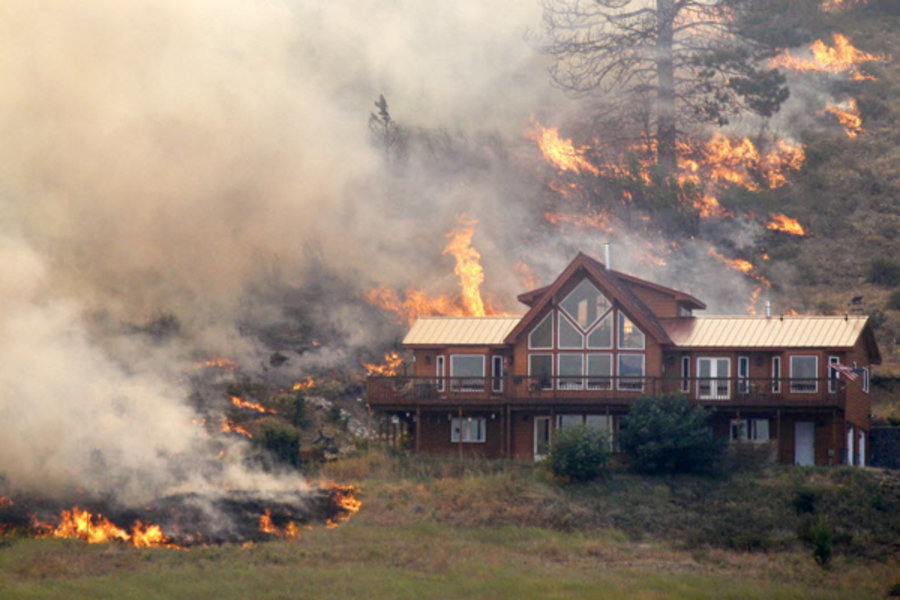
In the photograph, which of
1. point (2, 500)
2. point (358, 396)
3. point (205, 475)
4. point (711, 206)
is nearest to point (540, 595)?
point (205, 475)

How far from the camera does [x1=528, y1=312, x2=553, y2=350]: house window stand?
63.6m

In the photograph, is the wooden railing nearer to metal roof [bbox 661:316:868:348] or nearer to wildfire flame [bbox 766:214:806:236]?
metal roof [bbox 661:316:868:348]

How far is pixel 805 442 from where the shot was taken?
Answer: 200 ft

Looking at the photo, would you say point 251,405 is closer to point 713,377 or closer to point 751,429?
point 713,377

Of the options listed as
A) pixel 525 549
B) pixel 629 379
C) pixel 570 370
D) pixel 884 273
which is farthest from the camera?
pixel 884 273

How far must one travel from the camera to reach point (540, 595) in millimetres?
44594

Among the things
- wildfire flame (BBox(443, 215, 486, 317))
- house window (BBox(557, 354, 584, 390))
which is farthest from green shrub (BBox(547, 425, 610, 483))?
wildfire flame (BBox(443, 215, 486, 317))

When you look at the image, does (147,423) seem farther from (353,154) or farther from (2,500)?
(353,154)

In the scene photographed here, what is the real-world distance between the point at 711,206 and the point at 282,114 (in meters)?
27.0

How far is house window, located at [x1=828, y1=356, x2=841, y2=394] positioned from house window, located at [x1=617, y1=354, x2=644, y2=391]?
7.69 metres

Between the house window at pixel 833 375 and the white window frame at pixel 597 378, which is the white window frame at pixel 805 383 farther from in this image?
the white window frame at pixel 597 378

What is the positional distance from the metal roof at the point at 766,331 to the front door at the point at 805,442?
3.31 m

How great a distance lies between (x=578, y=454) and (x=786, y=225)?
3598cm

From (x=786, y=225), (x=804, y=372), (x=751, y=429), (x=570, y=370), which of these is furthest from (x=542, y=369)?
(x=786, y=225)
